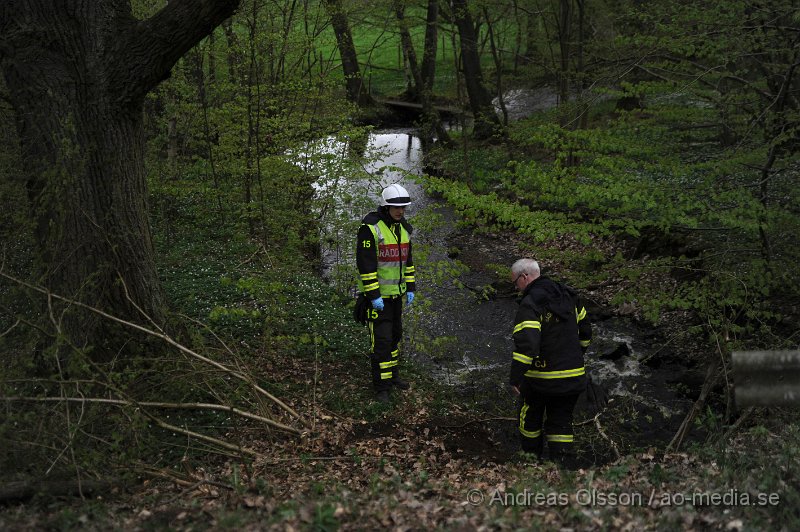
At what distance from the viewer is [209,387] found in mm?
5805

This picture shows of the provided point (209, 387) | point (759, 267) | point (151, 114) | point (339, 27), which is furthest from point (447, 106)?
point (209, 387)

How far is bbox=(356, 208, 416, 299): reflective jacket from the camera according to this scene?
23.0ft

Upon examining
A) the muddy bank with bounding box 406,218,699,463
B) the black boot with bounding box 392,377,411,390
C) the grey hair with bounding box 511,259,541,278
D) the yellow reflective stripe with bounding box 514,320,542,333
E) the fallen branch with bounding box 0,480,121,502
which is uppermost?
the grey hair with bounding box 511,259,541,278

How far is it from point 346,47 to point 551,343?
1381cm

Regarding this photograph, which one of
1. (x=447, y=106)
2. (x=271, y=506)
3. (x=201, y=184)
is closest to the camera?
(x=271, y=506)

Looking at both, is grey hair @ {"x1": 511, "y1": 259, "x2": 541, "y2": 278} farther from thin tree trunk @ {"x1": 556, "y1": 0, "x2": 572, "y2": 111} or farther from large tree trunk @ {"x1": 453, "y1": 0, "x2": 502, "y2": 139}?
large tree trunk @ {"x1": 453, "y1": 0, "x2": 502, "y2": 139}

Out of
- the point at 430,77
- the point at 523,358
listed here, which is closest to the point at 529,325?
the point at 523,358

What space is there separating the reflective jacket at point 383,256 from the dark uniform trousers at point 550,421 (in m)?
2.04

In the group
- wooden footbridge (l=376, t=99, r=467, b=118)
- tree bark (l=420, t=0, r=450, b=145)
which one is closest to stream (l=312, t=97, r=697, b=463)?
tree bark (l=420, t=0, r=450, b=145)

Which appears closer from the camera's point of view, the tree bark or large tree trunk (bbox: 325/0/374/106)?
large tree trunk (bbox: 325/0/374/106)

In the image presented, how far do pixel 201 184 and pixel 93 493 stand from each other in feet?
26.9

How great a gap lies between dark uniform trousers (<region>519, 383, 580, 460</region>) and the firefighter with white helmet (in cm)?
172

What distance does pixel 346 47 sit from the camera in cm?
1747

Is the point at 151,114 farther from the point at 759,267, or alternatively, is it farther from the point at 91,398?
the point at 759,267
